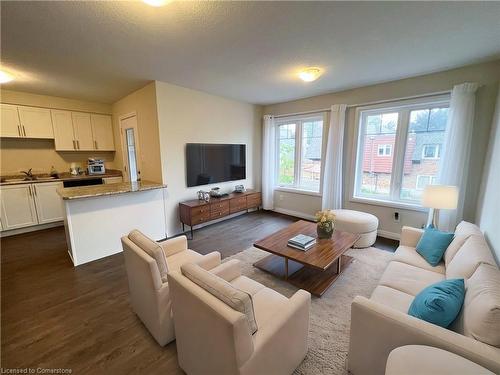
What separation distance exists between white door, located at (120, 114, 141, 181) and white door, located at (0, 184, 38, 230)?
1.64 metres

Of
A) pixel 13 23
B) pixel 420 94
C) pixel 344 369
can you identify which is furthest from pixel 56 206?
pixel 420 94

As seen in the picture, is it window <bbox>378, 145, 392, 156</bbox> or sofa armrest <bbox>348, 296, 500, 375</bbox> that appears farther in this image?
window <bbox>378, 145, 392, 156</bbox>

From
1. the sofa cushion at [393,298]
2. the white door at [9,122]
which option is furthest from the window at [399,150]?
the white door at [9,122]

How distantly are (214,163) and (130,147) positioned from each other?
1.89 m

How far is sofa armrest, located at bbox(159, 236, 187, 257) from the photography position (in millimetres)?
2178

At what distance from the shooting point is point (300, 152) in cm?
481

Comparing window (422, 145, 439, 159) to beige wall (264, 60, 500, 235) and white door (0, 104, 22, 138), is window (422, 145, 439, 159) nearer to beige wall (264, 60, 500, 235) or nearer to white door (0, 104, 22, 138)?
beige wall (264, 60, 500, 235)

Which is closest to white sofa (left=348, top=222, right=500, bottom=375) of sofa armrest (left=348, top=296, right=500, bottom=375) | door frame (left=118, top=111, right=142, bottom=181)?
sofa armrest (left=348, top=296, right=500, bottom=375)

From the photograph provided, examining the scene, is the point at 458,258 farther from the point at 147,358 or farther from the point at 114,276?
the point at 114,276

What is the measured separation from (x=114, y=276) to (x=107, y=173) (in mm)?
3335

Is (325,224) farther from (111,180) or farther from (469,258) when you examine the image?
(111,180)

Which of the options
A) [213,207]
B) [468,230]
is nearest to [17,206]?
[213,207]

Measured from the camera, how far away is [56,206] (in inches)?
166

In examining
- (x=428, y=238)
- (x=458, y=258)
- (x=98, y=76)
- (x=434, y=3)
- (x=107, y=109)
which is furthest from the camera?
(x=107, y=109)
